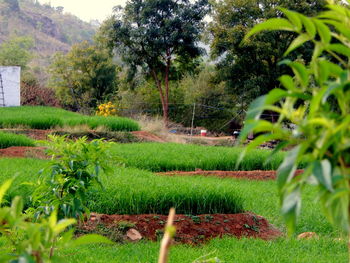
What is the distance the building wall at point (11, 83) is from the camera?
2017 centimetres

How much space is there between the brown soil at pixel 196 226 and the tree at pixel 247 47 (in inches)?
715

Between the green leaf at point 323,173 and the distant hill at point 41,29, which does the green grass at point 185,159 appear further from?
the distant hill at point 41,29

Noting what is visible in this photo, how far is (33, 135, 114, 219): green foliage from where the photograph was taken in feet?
10.2

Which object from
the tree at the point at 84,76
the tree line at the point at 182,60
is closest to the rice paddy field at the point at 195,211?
the tree line at the point at 182,60

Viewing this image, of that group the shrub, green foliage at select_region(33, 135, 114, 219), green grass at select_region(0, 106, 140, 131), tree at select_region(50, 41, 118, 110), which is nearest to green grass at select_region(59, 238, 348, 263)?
green foliage at select_region(33, 135, 114, 219)

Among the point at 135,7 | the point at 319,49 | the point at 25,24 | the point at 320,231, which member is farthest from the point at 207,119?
the point at 25,24

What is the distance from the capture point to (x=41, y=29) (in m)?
68.4

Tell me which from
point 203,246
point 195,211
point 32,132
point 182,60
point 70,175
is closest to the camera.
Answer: point 70,175

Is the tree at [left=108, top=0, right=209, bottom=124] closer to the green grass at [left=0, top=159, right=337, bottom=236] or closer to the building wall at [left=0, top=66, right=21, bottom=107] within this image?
the building wall at [left=0, top=66, right=21, bottom=107]

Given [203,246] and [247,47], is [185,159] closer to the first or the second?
[203,246]

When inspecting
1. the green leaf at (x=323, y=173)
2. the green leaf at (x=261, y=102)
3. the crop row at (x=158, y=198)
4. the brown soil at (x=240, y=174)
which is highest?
the green leaf at (x=261, y=102)

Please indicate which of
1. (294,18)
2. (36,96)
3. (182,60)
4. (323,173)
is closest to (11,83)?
(36,96)

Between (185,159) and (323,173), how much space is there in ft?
29.5

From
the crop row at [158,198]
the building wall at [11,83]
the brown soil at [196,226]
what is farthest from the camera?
the building wall at [11,83]
